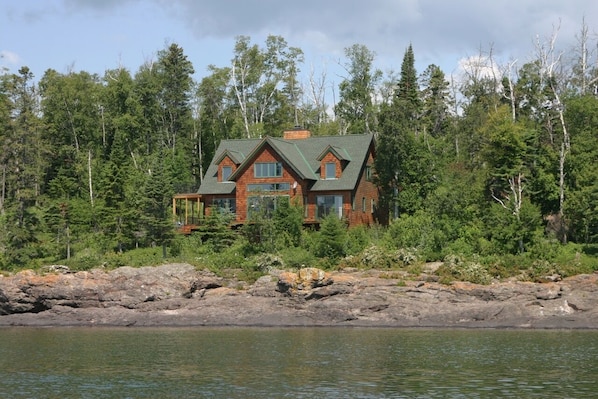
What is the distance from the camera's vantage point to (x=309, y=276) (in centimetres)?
4756

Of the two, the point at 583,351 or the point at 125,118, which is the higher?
the point at 125,118

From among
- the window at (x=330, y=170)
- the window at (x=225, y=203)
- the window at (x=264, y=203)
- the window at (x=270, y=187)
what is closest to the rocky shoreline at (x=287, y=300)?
the window at (x=264, y=203)

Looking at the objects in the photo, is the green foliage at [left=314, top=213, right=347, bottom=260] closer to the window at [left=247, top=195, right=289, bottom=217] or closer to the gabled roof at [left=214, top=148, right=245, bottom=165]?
the window at [left=247, top=195, right=289, bottom=217]

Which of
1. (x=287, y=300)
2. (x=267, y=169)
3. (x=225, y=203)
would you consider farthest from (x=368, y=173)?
(x=287, y=300)

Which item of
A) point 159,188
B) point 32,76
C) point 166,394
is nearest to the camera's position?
point 166,394

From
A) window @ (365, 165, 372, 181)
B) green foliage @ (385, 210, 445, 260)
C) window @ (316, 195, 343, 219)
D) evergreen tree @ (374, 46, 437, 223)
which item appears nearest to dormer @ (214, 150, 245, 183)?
window @ (316, 195, 343, 219)

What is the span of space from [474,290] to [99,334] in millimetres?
20663

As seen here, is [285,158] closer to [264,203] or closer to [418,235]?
[264,203]

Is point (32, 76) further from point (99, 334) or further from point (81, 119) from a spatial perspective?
point (99, 334)

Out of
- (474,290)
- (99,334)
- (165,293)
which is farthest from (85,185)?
(474,290)

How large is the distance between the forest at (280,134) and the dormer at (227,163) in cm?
419

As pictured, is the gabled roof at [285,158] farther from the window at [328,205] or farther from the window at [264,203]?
the window at [264,203]

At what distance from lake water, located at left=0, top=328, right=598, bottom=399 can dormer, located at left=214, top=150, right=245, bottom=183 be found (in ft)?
75.8

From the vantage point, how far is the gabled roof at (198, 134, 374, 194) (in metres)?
61.9
